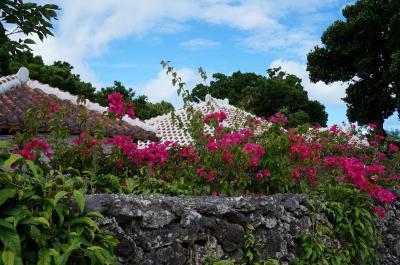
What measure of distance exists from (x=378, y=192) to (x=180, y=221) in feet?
12.6

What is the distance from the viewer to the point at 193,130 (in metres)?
7.28

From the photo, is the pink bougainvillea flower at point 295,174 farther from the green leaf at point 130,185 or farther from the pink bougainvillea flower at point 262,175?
the green leaf at point 130,185

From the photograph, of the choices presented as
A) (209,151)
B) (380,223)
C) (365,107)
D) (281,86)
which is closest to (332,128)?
(380,223)

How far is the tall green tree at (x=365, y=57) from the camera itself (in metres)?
26.9

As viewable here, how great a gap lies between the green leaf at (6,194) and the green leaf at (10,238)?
135mm

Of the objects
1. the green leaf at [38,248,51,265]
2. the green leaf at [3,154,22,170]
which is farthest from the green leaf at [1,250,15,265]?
the green leaf at [3,154,22,170]

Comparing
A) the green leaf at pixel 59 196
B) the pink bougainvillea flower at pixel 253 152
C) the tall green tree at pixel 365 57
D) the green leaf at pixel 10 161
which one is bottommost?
the green leaf at pixel 59 196

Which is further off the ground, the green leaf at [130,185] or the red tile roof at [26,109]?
the red tile roof at [26,109]

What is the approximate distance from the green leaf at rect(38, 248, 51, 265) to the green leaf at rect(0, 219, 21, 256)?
16 cm

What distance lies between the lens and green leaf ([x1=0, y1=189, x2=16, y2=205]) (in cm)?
336

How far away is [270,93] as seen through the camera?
113ft

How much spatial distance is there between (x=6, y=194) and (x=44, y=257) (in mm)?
486

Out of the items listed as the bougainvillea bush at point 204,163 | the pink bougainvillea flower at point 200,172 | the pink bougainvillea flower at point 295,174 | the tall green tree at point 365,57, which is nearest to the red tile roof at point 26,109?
the bougainvillea bush at point 204,163

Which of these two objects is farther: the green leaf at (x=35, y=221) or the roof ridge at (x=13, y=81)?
the roof ridge at (x=13, y=81)
